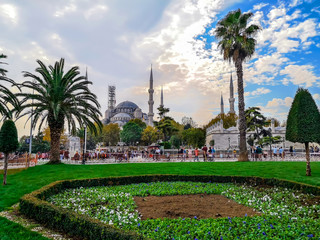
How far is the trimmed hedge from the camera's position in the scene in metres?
3.97

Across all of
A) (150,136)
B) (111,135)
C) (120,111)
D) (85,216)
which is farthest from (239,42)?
(120,111)

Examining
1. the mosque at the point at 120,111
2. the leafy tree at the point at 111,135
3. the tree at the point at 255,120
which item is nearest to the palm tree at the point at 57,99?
the tree at the point at 255,120

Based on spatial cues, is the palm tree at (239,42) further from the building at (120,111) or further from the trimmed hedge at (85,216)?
the building at (120,111)

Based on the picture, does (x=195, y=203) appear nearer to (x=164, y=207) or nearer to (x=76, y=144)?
(x=164, y=207)

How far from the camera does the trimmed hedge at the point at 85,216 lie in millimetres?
3975

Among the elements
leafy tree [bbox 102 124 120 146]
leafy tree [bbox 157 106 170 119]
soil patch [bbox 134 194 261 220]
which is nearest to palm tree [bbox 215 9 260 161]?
soil patch [bbox 134 194 261 220]

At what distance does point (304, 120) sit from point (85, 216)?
10228mm

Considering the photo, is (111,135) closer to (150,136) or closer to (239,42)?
(150,136)

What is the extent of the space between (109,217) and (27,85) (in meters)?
13.7

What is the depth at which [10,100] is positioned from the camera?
13.7m

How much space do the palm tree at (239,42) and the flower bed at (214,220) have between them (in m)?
11.0

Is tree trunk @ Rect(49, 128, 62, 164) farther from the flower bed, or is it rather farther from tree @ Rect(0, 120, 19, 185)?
the flower bed

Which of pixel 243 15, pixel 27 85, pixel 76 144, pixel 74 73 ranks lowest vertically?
pixel 76 144

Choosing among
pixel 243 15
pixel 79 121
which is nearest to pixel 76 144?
pixel 79 121
